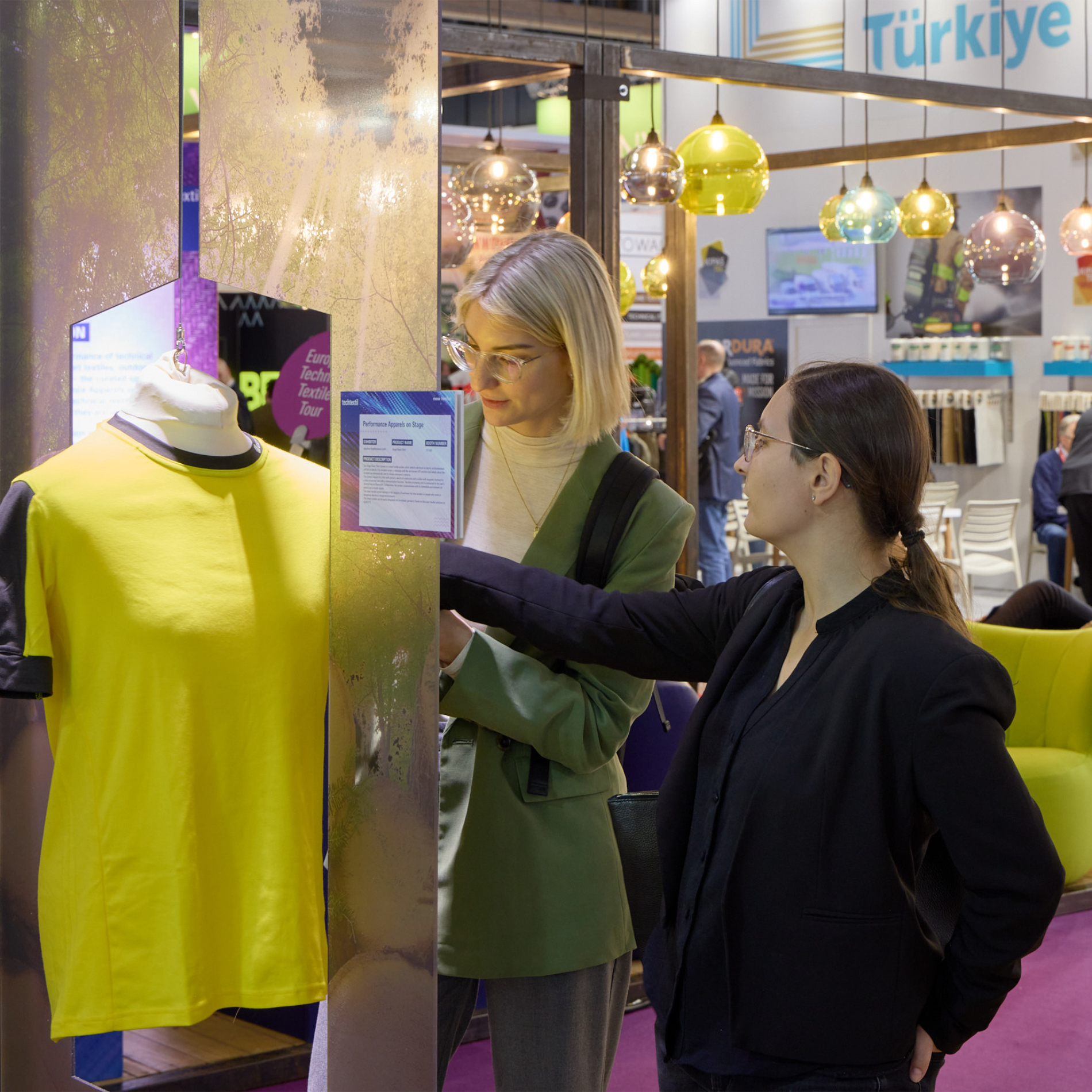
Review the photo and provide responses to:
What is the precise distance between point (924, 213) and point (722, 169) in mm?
1796

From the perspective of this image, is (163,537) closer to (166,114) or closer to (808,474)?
(166,114)

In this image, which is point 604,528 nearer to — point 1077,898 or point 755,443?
point 755,443

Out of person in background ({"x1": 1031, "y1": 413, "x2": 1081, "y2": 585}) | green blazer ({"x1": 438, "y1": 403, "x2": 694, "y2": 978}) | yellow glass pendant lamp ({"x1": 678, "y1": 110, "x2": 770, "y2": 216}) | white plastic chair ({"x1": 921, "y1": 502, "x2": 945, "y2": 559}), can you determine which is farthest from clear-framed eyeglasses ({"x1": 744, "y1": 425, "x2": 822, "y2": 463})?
person in background ({"x1": 1031, "y1": 413, "x2": 1081, "y2": 585})

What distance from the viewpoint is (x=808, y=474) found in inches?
63.1

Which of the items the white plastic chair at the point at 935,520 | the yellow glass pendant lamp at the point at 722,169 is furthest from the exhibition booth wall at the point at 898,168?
the yellow glass pendant lamp at the point at 722,169

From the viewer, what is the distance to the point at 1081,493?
822cm

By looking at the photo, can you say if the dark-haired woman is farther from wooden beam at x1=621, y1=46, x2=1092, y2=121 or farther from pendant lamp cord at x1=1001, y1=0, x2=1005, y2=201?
pendant lamp cord at x1=1001, y1=0, x2=1005, y2=201

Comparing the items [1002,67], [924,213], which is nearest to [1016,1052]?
[924,213]

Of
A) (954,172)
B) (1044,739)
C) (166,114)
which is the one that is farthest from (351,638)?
(954,172)

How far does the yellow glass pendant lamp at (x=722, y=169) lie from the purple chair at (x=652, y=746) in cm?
185

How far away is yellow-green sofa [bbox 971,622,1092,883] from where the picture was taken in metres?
4.52

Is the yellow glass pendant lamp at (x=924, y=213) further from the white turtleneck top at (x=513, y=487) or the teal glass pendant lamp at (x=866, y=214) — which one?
the white turtleneck top at (x=513, y=487)

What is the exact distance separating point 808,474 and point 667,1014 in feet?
2.16

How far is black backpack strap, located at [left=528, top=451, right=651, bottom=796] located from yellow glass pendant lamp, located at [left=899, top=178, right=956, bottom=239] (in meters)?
4.56
